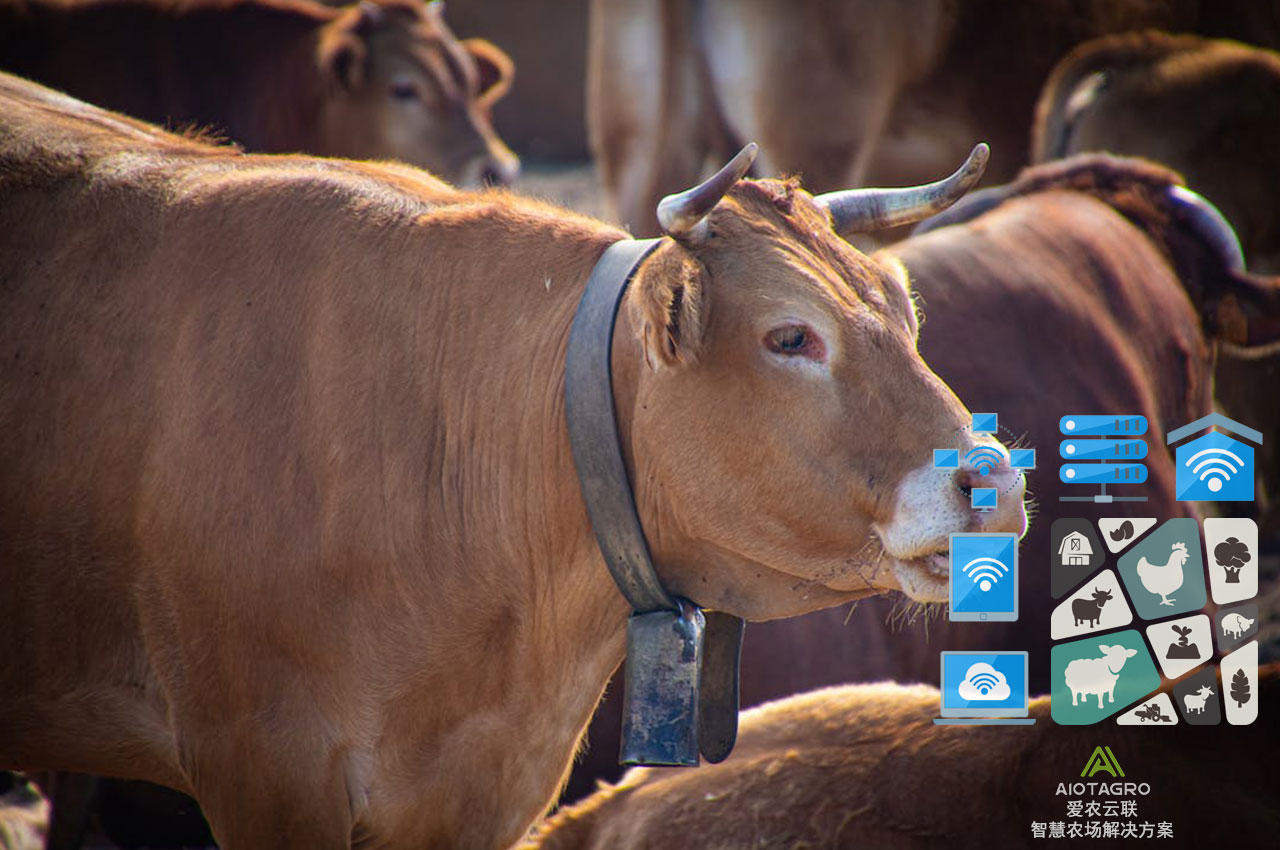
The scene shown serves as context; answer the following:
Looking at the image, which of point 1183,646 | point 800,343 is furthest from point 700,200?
point 1183,646

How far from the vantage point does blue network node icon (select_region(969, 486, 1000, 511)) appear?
2.25 metres

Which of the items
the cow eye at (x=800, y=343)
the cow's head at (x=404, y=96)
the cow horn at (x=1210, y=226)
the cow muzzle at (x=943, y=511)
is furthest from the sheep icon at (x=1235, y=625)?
the cow's head at (x=404, y=96)

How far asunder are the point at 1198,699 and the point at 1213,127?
11.4ft

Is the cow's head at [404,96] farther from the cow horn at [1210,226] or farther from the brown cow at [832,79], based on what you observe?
the cow horn at [1210,226]

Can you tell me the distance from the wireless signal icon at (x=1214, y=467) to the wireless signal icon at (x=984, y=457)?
→ 5.88ft

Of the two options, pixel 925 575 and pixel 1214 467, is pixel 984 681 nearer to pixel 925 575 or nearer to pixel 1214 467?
pixel 925 575

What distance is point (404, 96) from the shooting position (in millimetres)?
7211

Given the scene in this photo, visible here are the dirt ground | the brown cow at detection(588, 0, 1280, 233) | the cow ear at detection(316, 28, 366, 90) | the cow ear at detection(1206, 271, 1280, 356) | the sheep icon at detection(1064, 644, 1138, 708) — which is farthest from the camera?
the dirt ground

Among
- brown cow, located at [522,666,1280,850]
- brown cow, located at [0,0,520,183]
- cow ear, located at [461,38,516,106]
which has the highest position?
cow ear, located at [461,38,516,106]

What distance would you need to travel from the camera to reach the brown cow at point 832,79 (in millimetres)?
6504

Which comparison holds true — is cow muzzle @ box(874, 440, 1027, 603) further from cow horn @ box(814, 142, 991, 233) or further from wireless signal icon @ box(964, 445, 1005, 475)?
cow horn @ box(814, 142, 991, 233)

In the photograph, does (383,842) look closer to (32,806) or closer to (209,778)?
(209,778)

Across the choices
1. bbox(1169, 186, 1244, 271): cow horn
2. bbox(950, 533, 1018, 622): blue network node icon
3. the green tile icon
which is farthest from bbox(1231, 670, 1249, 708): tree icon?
bbox(1169, 186, 1244, 271): cow horn

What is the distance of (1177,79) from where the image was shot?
5.71m
